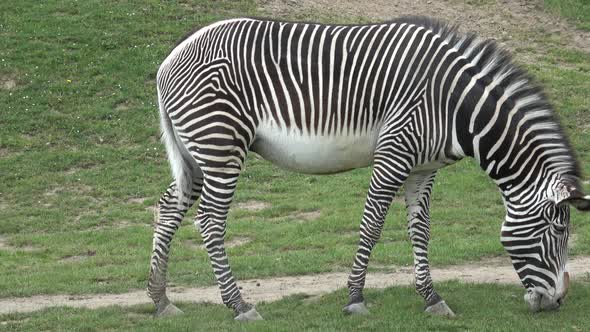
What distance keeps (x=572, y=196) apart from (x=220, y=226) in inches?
135

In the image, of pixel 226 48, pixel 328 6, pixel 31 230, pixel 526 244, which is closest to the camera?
pixel 526 244

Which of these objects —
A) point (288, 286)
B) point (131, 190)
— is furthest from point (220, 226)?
point (131, 190)

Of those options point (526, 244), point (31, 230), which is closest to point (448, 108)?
point (526, 244)

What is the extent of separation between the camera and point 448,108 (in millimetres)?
8875

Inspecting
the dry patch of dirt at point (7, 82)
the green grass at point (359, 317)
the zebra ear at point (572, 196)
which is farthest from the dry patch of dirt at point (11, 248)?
the zebra ear at point (572, 196)

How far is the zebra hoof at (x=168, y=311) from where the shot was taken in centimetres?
977

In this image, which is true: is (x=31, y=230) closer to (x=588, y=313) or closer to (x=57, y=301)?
(x=57, y=301)

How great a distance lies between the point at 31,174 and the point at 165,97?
8873 mm

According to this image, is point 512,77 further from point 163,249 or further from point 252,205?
point 252,205

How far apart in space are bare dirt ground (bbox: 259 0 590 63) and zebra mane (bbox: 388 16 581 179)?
1491cm

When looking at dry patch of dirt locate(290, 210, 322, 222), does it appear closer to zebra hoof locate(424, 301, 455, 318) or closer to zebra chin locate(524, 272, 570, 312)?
zebra hoof locate(424, 301, 455, 318)

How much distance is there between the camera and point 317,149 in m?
9.26

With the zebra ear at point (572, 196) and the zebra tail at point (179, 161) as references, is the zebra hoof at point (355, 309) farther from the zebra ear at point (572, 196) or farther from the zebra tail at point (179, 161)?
the zebra ear at point (572, 196)

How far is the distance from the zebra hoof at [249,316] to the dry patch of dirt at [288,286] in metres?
1.24
